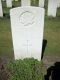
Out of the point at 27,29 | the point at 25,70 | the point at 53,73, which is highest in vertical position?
the point at 27,29

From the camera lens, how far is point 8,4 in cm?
860

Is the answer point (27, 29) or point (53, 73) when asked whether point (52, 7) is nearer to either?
point (27, 29)

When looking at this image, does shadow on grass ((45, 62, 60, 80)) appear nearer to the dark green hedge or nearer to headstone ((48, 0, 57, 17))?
the dark green hedge

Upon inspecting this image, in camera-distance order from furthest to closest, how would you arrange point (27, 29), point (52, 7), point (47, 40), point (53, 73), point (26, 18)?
point (52, 7)
point (47, 40)
point (53, 73)
point (27, 29)
point (26, 18)

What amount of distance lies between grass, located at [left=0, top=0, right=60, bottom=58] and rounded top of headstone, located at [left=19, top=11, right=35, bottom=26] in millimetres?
1319

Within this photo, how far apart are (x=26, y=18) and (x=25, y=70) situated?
3.79 feet

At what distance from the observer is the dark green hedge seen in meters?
4.19

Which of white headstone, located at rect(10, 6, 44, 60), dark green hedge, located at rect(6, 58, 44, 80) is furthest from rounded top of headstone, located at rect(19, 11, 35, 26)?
dark green hedge, located at rect(6, 58, 44, 80)

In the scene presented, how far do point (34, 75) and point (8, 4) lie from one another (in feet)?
16.6

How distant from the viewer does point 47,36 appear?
20.8 feet

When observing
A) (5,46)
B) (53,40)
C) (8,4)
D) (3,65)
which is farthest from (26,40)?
(8,4)

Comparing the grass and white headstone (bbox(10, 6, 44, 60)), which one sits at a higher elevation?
white headstone (bbox(10, 6, 44, 60))

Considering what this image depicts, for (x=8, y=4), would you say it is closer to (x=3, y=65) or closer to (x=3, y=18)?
(x=3, y=18)

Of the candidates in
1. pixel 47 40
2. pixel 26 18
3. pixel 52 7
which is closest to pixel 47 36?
pixel 47 40
